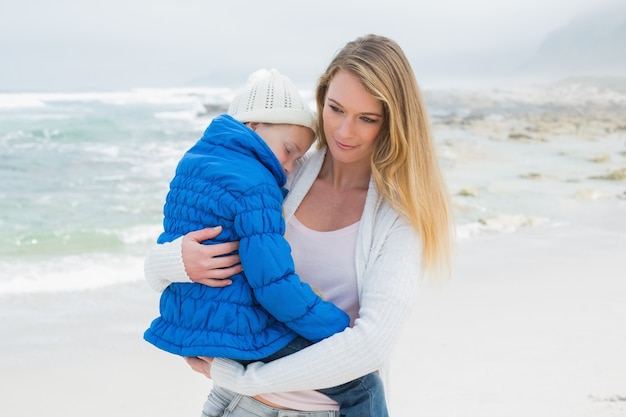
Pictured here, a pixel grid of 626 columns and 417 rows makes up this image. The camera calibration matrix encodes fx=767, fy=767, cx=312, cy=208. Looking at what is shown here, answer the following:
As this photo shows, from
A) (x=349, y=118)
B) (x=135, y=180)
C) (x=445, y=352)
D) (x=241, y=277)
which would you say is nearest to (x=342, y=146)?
(x=349, y=118)

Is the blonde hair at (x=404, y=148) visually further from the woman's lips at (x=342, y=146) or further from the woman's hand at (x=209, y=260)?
the woman's hand at (x=209, y=260)

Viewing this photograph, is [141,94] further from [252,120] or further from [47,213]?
[252,120]

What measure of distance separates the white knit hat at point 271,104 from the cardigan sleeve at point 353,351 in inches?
21.0

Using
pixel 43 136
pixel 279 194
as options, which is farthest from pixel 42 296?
pixel 43 136

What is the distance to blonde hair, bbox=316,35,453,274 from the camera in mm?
2072

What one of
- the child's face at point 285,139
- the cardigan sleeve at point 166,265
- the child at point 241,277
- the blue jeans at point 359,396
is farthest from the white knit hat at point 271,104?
the blue jeans at point 359,396

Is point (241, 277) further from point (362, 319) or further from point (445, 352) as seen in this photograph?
point (445, 352)

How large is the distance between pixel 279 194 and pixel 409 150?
15.2 inches

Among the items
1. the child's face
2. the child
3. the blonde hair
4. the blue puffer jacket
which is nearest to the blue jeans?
the child

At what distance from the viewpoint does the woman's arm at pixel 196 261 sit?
192cm

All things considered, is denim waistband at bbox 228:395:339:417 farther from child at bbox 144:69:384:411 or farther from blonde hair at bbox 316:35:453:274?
blonde hair at bbox 316:35:453:274

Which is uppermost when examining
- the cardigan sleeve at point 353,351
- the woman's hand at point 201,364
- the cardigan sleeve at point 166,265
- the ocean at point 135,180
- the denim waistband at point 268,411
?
the cardigan sleeve at point 166,265

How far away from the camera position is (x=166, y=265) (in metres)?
2.00

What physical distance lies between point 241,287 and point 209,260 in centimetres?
11
